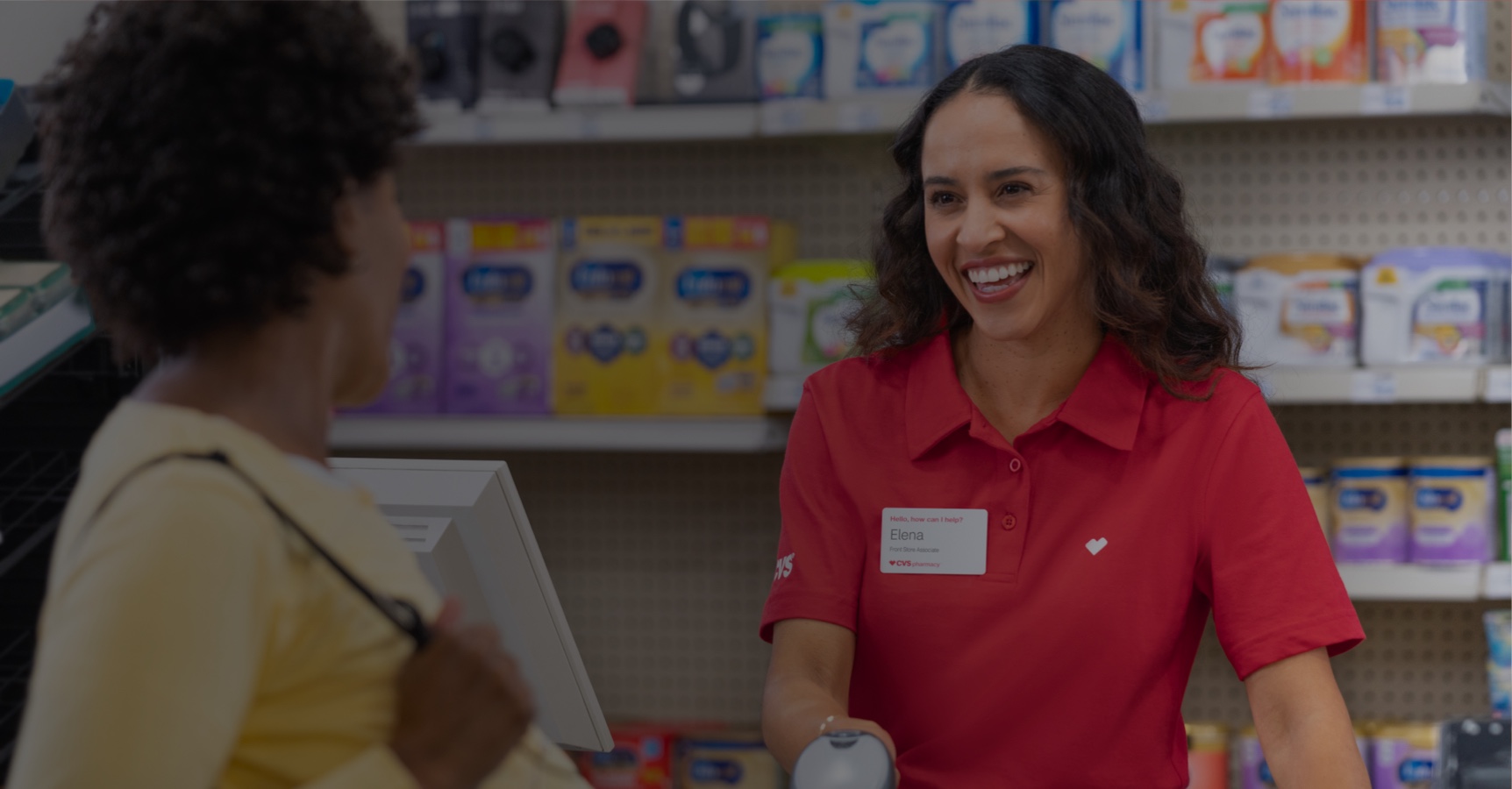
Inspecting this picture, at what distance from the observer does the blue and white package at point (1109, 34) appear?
2289 mm

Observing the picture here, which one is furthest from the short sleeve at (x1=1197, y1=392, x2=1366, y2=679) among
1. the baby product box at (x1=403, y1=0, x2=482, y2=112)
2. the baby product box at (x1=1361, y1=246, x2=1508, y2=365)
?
the baby product box at (x1=403, y1=0, x2=482, y2=112)

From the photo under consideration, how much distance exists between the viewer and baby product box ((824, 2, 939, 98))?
237 centimetres

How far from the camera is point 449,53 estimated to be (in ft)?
8.47

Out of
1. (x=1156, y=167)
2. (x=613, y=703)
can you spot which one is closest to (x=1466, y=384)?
(x=1156, y=167)

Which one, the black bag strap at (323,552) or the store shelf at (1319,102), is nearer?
the black bag strap at (323,552)

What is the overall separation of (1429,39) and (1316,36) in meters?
0.19

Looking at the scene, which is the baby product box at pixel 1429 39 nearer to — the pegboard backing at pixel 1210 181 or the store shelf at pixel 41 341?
the pegboard backing at pixel 1210 181

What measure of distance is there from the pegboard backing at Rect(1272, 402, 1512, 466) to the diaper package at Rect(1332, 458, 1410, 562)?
14.1 inches

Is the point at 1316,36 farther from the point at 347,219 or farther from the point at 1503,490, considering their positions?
the point at 347,219

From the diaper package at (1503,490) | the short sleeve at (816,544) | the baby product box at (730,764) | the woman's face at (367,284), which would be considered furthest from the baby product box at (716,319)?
the woman's face at (367,284)

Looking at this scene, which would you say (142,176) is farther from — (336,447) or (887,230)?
(336,447)

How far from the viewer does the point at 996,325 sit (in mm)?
1512

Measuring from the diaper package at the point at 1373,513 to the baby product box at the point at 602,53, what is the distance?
1536 mm

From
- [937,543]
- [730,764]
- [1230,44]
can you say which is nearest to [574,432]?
[730,764]
